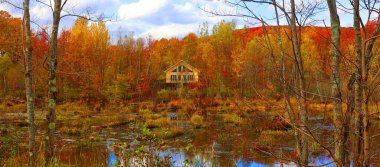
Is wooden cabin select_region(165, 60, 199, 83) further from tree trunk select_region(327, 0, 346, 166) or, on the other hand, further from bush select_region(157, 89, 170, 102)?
tree trunk select_region(327, 0, 346, 166)

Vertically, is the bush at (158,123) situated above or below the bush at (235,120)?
above

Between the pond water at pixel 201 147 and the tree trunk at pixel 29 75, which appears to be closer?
the tree trunk at pixel 29 75

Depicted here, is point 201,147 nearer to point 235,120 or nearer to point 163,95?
point 235,120

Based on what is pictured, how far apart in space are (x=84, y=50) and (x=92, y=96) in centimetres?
595

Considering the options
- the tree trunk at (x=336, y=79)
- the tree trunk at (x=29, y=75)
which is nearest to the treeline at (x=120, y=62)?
the tree trunk at (x=29, y=75)

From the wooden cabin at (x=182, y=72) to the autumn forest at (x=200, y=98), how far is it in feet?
4.34

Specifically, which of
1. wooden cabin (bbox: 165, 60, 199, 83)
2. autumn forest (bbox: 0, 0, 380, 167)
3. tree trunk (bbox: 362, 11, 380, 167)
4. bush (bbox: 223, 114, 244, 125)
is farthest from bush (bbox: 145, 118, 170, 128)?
wooden cabin (bbox: 165, 60, 199, 83)

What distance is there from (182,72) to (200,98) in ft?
37.4

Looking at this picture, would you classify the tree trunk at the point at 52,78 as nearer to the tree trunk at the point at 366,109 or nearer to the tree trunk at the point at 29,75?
the tree trunk at the point at 29,75

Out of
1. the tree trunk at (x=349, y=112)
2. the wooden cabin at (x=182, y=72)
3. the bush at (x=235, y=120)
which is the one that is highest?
Answer: the wooden cabin at (x=182, y=72)

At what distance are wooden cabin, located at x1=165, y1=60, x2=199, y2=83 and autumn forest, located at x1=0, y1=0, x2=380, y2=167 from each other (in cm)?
132

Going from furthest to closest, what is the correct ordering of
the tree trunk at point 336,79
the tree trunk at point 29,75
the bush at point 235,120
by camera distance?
the bush at point 235,120 → the tree trunk at point 29,75 → the tree trunk at point 336,79

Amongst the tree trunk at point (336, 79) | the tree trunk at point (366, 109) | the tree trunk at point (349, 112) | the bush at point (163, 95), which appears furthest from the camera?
the bush at point (163, 95)

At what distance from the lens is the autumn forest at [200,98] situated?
8.79ft
